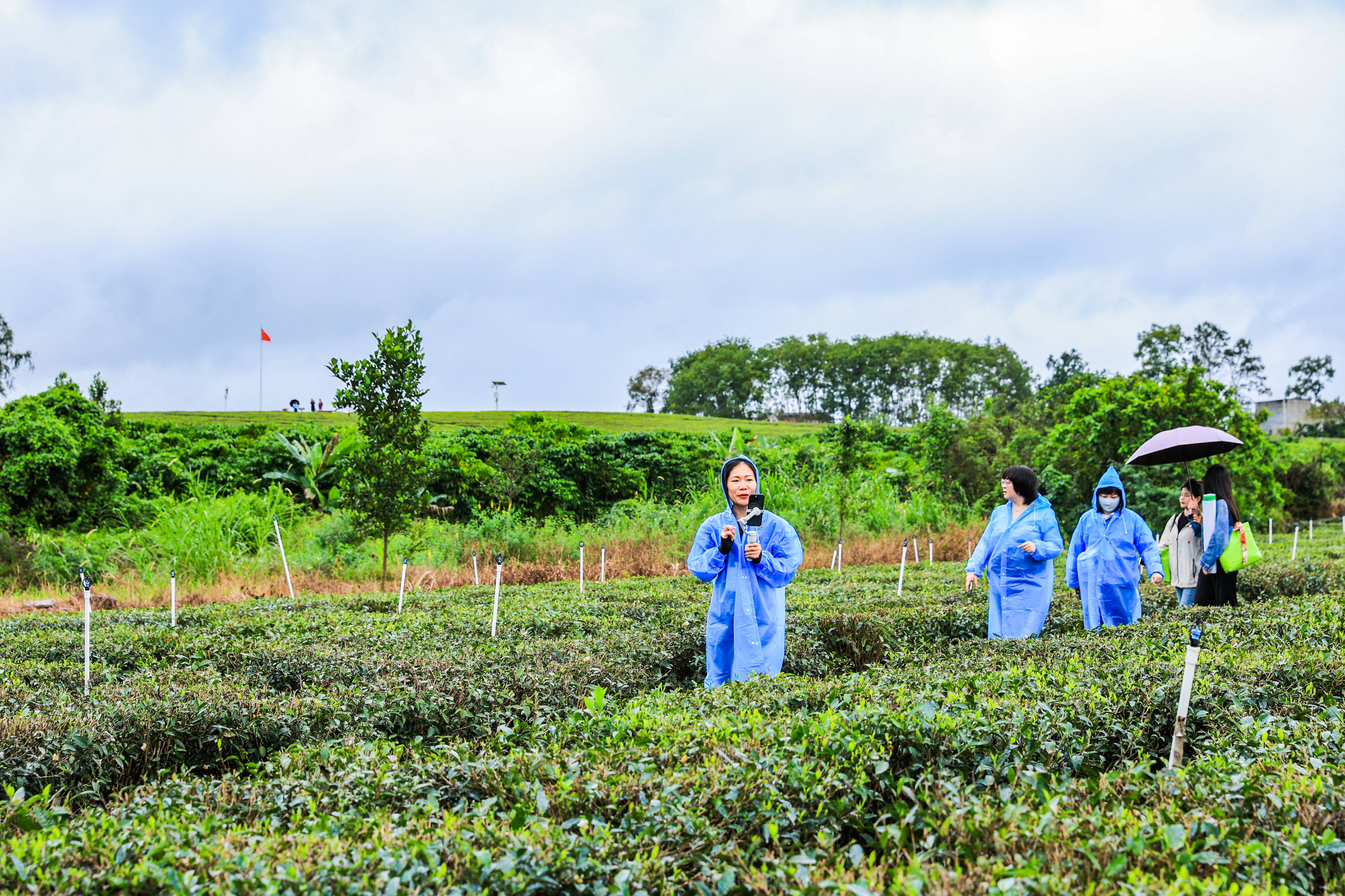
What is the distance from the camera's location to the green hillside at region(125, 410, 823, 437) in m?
38.8

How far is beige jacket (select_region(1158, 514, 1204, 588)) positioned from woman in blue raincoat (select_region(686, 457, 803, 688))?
403cm

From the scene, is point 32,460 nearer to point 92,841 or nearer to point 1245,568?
point 92,841

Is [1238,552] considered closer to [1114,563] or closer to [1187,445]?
[1114,563]

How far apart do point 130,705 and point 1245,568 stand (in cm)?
1141

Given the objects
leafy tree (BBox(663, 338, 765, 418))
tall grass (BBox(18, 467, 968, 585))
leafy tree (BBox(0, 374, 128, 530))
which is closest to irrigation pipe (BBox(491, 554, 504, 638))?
tall grass (BBox(18, 467, 968, 585))

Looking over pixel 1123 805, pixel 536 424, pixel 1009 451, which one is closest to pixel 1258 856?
pixel 1123 805

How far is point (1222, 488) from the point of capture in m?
6.84

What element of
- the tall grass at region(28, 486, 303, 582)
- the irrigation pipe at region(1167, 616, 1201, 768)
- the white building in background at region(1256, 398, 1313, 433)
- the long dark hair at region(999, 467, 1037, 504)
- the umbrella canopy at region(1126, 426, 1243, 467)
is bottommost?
the tall grass at region(28, 486, 303, 582)

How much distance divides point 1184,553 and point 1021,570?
6.66ft

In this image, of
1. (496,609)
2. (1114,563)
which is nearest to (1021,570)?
(1114,563)

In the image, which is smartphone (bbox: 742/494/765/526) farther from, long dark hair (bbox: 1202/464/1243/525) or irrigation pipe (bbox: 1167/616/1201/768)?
long dark hair (bbox: 1202/464/1243/525)

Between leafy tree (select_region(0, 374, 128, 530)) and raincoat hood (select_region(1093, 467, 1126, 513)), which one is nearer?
raincoat hood (select_region(1093, 467, 1126, 513))

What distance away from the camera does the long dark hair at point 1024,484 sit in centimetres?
649

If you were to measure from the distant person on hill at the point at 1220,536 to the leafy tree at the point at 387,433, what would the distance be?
8.41 metres
